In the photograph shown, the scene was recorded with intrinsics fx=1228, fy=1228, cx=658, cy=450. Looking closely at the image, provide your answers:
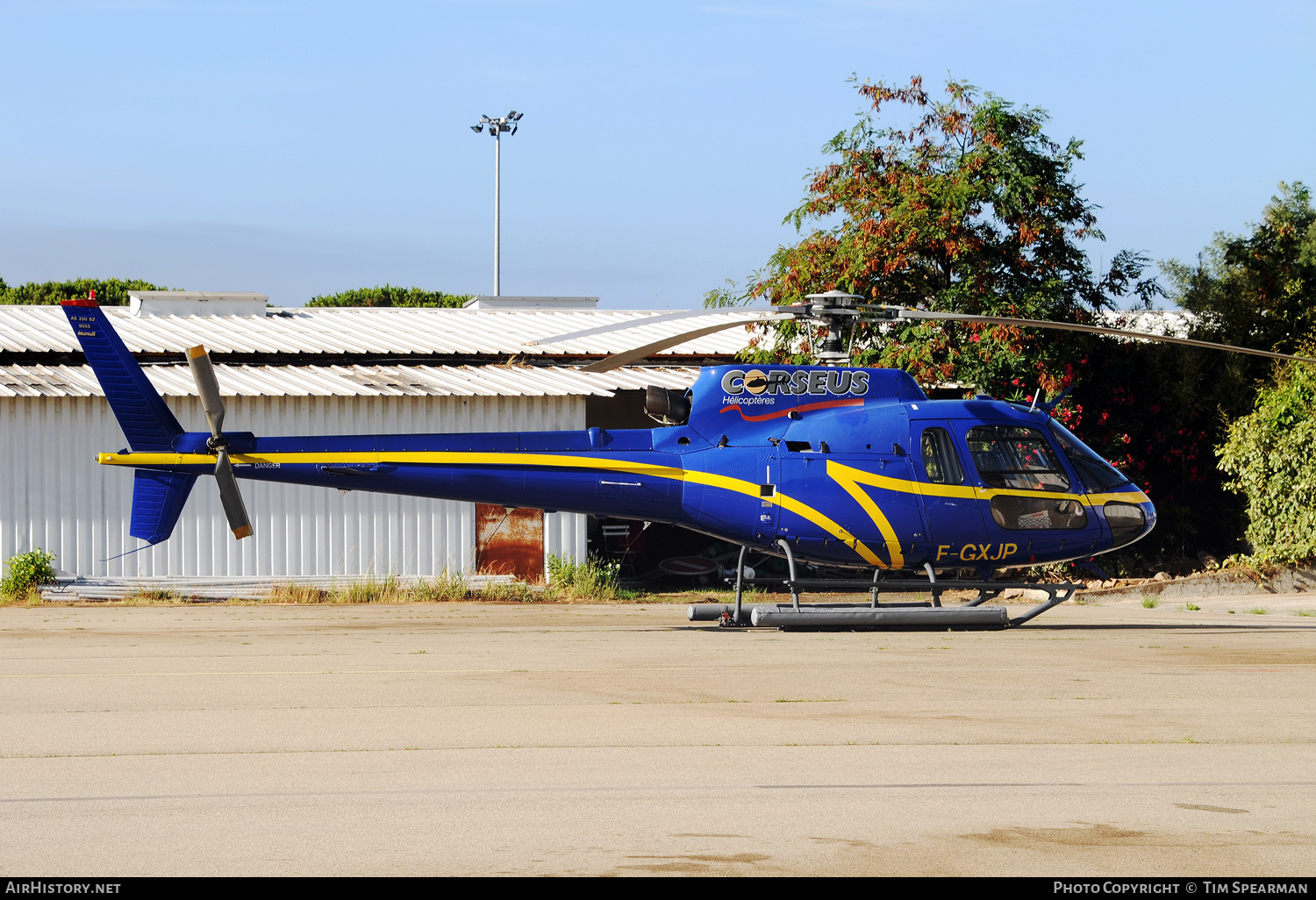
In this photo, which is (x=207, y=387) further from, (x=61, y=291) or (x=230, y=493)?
(x=61, y=291)

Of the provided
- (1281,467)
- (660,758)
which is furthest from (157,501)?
(1281,467)

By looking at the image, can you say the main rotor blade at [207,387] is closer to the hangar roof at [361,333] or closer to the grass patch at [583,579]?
the grass patch at [583,579]

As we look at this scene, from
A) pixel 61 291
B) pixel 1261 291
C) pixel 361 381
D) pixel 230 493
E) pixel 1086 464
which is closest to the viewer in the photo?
pixel 230 493

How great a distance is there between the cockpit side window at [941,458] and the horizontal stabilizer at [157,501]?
8047 millimetres

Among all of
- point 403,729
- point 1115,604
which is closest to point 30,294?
point 1115,604

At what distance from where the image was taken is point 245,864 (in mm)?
4656

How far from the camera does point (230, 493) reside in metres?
13.2

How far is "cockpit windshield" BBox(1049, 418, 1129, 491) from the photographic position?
14070mm

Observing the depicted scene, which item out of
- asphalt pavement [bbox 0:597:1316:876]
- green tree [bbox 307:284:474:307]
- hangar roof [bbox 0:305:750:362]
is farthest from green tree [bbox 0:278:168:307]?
asphalt pavement [bbox 0:597:1316:876]

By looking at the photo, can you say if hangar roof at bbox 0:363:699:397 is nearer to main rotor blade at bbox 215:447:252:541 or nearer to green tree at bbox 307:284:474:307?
main rotor blade at bbox 215:447:252:541

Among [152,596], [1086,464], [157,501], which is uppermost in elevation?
[1086,464]

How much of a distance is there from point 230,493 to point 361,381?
8452 millimetres

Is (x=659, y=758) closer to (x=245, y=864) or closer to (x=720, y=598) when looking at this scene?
(x=245, y=864)
